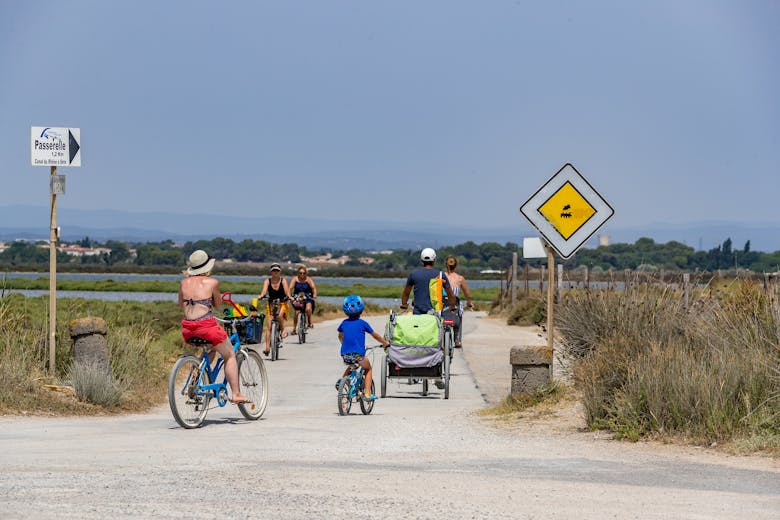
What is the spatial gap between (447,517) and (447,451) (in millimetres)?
3275

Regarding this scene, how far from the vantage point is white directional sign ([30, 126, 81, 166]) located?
1519 cm

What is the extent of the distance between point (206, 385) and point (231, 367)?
321 millimetres

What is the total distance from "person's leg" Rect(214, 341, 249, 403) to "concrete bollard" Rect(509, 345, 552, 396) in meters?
3.53

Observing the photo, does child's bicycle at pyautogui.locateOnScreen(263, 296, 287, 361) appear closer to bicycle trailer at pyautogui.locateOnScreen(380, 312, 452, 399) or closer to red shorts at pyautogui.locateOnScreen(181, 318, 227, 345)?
bicycle trailer at pyautogui.locateOnScreen(380, 312, 452, 399)

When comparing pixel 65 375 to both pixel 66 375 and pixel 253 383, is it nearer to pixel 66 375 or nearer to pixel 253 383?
pixel 66 375

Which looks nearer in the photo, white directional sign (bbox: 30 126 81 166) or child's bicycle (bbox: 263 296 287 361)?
white directional sign (bbox: 30 126 81 166)

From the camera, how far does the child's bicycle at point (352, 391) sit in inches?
559

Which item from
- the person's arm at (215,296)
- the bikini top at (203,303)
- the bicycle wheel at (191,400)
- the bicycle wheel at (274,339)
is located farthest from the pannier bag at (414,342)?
the bicycle wheel at (274,339)

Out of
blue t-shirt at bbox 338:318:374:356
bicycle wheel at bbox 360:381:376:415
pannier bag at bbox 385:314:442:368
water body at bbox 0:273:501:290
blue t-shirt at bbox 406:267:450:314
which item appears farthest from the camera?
water body at bbox 0:273:501:290

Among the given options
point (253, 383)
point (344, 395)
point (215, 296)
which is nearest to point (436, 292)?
point (344, 395)

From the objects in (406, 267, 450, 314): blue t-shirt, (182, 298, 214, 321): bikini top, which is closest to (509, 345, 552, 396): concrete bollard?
(406, 267, 450, 314): blue t-shirt

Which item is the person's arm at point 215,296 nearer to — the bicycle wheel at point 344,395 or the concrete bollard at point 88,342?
the bicycle wheel at point 344,395

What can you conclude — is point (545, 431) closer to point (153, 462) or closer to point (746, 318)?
point (746, 318)

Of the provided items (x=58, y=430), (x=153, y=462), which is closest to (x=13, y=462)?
(x=153, y=462)
